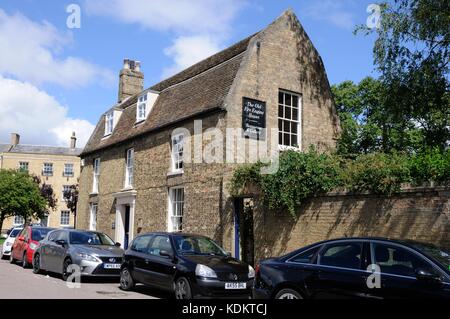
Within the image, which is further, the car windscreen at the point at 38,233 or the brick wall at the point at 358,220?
the car windscreen at the point at 38,233

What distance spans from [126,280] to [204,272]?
116 inches

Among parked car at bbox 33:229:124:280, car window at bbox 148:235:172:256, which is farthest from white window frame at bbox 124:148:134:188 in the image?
car window at bbox 148:235:172:256

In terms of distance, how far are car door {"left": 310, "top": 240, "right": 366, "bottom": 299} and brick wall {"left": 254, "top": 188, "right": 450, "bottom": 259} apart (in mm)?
3611

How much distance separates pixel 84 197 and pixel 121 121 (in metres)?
5.02

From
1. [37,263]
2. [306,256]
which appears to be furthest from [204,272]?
[37,263]

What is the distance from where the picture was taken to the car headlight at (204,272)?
9997mm

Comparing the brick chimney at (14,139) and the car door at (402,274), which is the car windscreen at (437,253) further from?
the brick chimney at (14,139)

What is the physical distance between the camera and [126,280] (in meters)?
12.1

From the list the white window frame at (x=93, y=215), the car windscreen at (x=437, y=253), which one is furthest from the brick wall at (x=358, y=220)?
the white window frame at (x=93, y=215)

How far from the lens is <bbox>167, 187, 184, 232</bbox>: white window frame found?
1830 cm

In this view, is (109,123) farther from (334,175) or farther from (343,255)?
(343,255)

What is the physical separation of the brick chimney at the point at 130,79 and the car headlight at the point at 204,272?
66.1 ft

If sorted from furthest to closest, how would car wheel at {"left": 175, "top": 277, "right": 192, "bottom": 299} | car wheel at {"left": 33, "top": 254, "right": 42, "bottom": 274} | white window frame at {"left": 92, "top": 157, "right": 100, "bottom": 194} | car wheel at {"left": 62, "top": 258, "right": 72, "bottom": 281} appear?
white window frame at {"left": 92, "top": 157, "right": 100, "bottom": 194}, car wheel at {"left": 33, "top": 254, "right": 42, "bottom": 274}, car wheel at {"left": 62, "top": 258, "right": 72, "bottom": 281}, car wheel at {"left": 175, "top": 277, "right": 192, "bottom": 299}

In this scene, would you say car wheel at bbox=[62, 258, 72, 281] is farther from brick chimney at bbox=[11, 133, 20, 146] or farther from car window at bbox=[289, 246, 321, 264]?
brick chimney at bbox=[11, 133, 20, 146]
